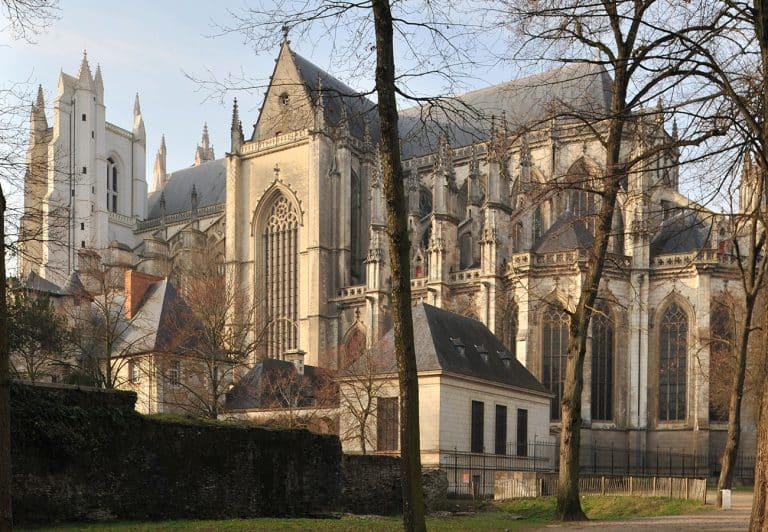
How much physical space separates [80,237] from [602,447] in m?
44.9

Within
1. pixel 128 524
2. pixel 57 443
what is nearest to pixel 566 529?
pixel 128 524

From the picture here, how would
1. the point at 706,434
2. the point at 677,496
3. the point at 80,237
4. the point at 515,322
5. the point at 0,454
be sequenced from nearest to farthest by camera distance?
the point at 0,454 → the point at 677,496 → the point at 706,434 → the point at 515,322 → the point at 80,237

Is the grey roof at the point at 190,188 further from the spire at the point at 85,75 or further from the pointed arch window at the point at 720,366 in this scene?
the pointed arch window at the point at 720,366

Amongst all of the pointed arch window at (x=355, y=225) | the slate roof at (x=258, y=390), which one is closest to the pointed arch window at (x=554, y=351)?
the slate roof at (x=258, y=390)

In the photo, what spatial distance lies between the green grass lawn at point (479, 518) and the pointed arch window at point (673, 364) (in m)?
18.1

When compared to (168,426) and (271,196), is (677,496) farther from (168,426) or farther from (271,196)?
(271,196)

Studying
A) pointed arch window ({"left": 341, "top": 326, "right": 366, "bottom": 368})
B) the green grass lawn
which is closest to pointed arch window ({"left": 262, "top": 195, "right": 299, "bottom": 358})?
pointed arch window ({"left": 341, "top": 326, "right": 366, "bottom": 368})

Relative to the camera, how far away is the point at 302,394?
35406 millimetres

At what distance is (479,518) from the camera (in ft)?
61.5

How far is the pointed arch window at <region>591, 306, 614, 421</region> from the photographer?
1574 inches

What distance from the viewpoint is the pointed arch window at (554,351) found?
40.1 m

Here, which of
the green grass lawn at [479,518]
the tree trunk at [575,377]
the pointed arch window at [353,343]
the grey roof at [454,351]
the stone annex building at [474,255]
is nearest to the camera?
the green grass lawn at [479,518]

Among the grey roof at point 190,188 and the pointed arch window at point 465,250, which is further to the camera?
the grey roof at point 190,188

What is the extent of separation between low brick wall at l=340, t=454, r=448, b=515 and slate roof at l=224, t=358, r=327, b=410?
11.4 m
